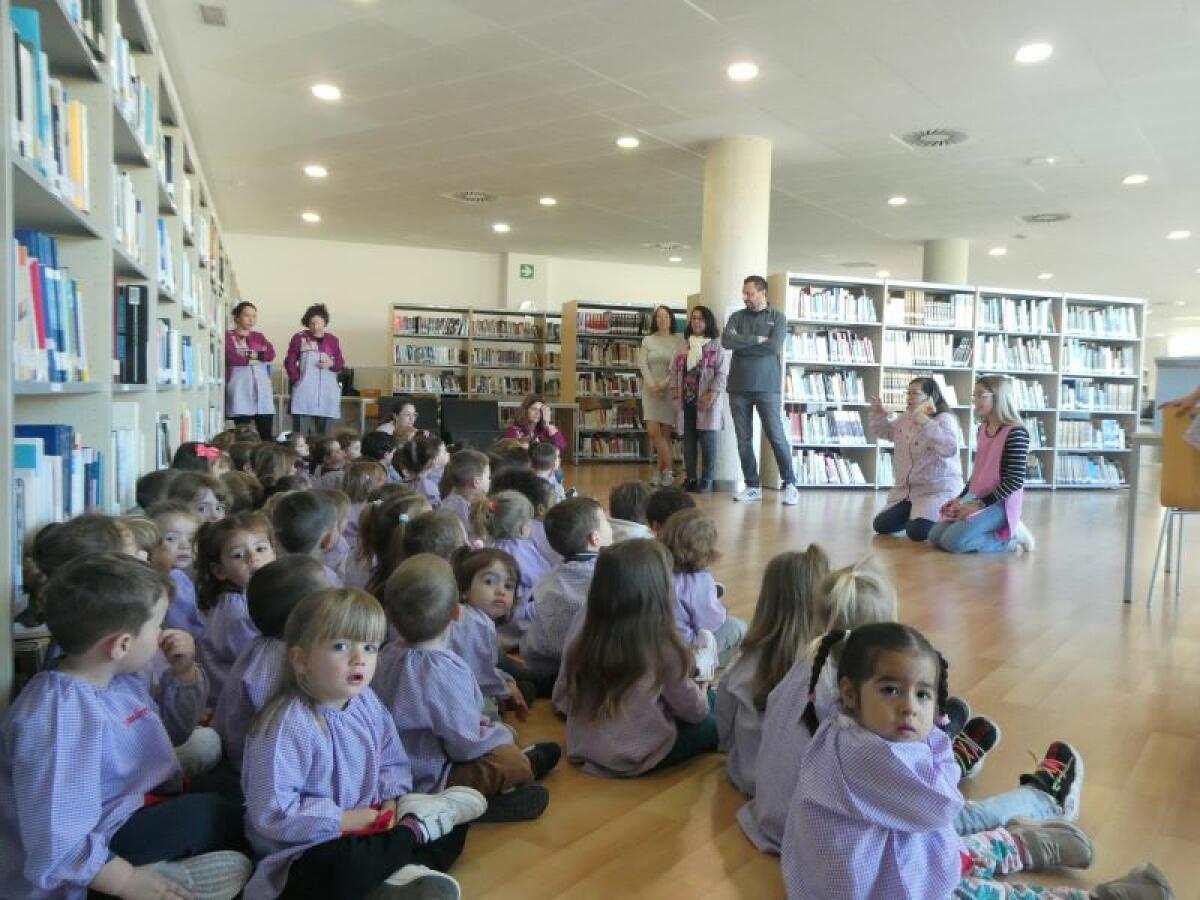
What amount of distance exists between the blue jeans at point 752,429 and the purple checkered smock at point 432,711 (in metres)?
5.42

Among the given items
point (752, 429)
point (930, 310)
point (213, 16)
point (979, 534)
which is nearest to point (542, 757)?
point (979, 534)

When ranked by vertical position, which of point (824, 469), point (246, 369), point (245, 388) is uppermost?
point (246, 369)

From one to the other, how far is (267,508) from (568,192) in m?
7.33

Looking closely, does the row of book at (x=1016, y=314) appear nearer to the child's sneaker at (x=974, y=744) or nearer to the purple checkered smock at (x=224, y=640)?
the child's sneaker at (x=974, y=744)

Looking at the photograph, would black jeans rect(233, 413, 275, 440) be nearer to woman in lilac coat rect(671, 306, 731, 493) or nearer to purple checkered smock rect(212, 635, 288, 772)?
woman in lilac coat rect(671, 306, 731, 493)

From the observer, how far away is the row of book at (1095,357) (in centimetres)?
922

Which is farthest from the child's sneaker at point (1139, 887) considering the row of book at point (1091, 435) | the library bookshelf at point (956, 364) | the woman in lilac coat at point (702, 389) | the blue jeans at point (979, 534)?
the row of book at point (1091, 435)

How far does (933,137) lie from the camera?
23.9ft

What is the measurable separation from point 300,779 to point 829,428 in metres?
7.16

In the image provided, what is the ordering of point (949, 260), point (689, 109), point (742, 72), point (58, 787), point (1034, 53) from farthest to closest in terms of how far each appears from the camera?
point (949, 260)
point (689, 109)
point (742, 72)
point (1034, 53)
point (58, 787)

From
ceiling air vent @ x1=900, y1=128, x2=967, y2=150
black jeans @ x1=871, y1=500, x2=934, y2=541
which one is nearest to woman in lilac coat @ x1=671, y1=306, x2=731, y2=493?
black jeans @ x1=871, y1=500, x2=934, y2=541

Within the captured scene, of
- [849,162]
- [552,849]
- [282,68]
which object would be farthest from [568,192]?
[552,849]

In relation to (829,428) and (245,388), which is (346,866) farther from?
(829,428)

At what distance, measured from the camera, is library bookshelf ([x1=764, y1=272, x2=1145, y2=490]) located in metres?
8.12
